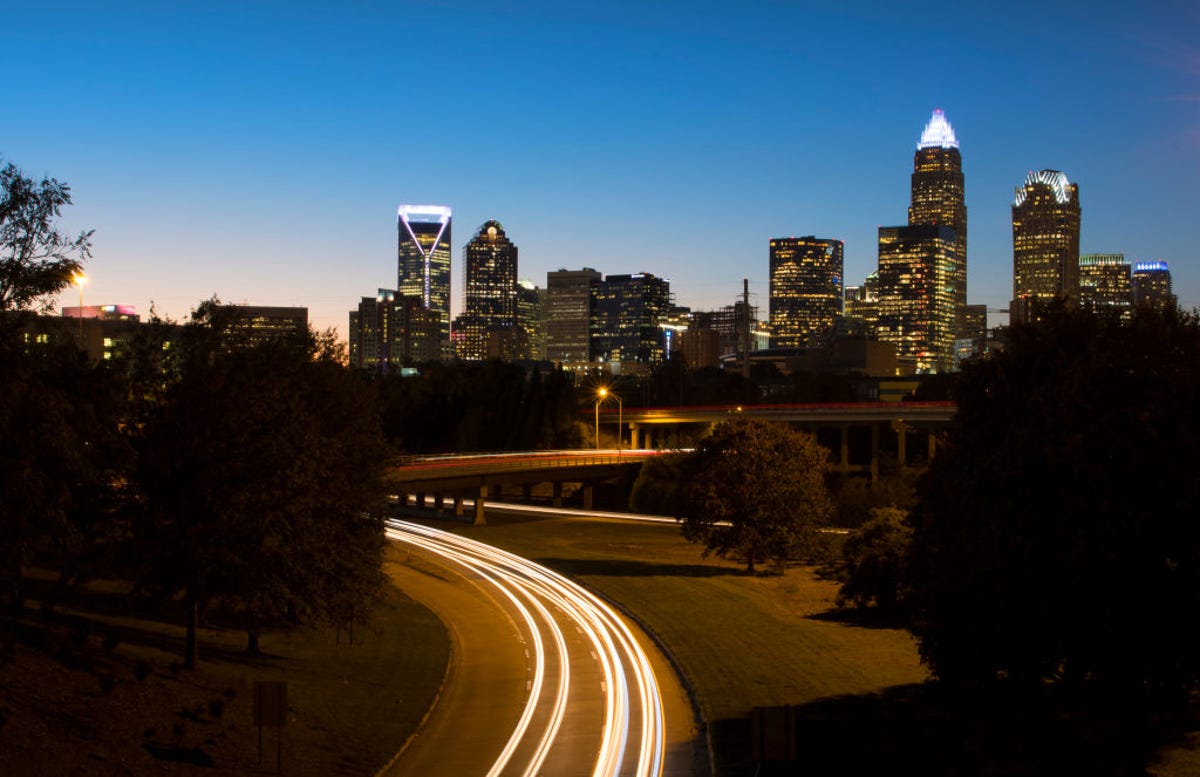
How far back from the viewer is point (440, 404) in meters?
137

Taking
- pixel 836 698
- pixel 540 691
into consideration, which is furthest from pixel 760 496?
pixel 540 691

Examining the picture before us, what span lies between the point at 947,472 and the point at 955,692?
514 centimetres

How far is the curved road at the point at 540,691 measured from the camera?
2308 cm

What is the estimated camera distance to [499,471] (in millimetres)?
76000

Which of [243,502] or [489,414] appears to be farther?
[489,414]

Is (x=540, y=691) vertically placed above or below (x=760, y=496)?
below

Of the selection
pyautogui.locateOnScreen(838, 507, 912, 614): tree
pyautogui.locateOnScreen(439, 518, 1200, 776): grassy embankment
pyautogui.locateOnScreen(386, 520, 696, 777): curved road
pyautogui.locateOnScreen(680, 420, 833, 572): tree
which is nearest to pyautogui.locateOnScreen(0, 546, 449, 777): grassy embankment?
pyautogui.locateOnScreen(386, 520, 696, 777): curved road

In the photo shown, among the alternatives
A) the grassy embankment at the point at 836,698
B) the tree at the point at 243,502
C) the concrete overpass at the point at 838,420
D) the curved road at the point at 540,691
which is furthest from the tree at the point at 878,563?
the concrete overpass at the point at 838,420

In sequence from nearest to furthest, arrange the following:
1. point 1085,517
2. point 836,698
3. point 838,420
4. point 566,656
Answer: point 1085,517 → point 836,698 → point 566,656 → point 838,420

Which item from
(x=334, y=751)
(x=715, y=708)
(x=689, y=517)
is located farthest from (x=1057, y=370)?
(x=689, y=517)

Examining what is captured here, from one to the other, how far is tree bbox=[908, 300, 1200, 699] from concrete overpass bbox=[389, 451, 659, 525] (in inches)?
1556

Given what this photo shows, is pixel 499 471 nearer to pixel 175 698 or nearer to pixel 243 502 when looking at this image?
pixel 243 502

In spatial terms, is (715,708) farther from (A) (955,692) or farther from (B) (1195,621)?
(B) (1195,621)

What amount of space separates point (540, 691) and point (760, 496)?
25.9m
